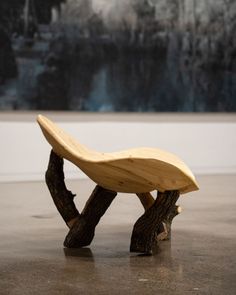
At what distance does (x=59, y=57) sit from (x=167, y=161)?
598cm

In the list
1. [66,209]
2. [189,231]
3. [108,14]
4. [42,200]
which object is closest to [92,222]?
[66,209]

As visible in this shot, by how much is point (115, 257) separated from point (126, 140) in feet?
19.7

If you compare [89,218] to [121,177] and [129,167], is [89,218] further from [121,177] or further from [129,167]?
[129,167]

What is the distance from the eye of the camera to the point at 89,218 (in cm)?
423

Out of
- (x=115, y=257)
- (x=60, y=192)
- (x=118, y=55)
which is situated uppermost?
(x=118, y=55)

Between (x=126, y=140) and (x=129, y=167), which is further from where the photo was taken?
(x=126, y=140)

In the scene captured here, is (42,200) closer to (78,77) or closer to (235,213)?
(235,213)

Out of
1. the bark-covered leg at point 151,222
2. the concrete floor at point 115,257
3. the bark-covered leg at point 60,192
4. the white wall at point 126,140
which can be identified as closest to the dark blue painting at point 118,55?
the white wall at point 126,140

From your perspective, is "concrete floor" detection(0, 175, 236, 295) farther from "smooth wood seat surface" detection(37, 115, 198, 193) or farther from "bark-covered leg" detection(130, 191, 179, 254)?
"smooth wood seat surface" detection(37, 115, 198, 193)

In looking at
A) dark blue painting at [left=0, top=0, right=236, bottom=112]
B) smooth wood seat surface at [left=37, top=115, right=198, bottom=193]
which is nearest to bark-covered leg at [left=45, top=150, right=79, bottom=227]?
smooth wood seat surface at [left=37, top=115, right=198, bottom=193]

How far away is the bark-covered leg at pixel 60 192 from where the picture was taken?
4.34 m

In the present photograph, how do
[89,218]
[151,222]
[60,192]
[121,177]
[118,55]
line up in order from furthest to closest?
[118,55] → [60,192] → [89,218] → [151,222] → [121,177]

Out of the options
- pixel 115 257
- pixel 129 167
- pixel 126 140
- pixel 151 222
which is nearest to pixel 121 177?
pixel 129 167

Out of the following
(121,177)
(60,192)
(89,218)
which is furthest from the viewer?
(60,192)
